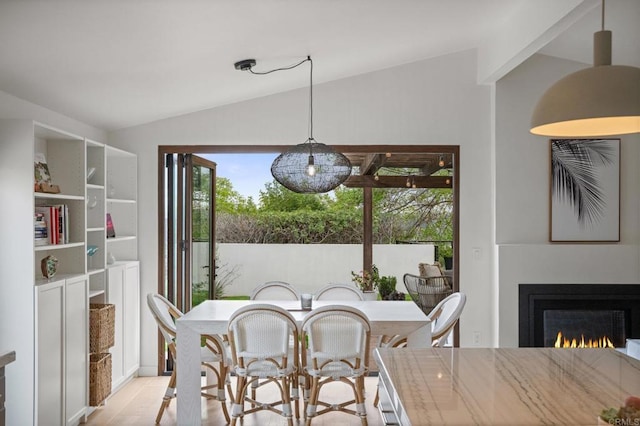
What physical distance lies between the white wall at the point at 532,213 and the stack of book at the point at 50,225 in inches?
134

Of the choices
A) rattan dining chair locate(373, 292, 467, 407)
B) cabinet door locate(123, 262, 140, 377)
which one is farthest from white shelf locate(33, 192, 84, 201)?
rattan dining chair locate(373, 292, 467, 407)

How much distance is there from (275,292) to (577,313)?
256 centimetres

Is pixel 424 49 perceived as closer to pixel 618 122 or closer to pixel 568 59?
pixel 568 59

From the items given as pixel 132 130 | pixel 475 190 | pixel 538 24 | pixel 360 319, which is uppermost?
pixel 538 24

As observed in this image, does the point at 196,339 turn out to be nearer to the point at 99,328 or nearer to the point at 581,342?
the point at 99,328

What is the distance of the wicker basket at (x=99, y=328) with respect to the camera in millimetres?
4262

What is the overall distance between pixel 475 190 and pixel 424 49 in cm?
133

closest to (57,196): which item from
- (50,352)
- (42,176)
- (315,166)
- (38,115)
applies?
(42,176)

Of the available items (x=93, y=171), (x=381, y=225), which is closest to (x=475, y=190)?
(x=381, y=225)

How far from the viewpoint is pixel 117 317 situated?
486 centimetres

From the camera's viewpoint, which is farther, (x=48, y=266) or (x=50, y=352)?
(x=48, y=266)

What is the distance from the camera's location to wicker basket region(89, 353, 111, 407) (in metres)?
4.23

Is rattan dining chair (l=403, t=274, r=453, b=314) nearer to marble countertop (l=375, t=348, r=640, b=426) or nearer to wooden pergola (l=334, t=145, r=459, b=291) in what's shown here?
wooden pergola (l=334, t=145, r=459, b=291)

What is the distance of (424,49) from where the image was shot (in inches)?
195
